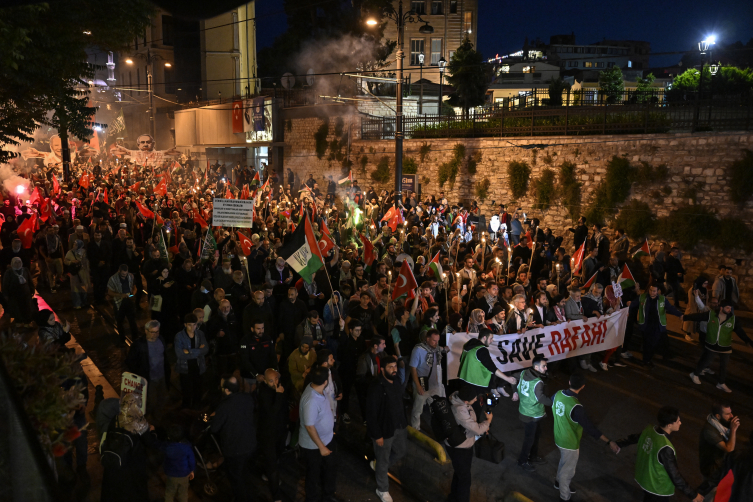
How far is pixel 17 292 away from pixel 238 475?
6.17 metres

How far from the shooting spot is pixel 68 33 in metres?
11.5

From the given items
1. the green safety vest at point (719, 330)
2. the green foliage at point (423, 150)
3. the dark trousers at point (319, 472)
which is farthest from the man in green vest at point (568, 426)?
the green foliage at point (423, 150)

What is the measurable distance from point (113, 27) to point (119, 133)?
139 feet

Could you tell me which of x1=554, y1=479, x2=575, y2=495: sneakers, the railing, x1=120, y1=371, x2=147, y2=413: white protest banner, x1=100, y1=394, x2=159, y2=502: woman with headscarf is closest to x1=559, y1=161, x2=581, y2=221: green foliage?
the railing

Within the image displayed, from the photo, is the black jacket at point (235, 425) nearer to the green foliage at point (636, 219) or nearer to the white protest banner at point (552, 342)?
the white protest banner at point (552, 342)

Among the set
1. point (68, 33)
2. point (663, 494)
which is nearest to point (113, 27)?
point (68, 33)

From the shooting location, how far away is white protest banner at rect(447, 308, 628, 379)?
26.1ft

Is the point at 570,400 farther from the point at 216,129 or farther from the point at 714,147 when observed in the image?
the point at 216,129

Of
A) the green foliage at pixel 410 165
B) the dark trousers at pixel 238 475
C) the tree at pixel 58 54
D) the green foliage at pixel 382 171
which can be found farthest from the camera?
the green foliage at pixel 382 171

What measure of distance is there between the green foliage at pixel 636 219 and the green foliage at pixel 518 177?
151 inches

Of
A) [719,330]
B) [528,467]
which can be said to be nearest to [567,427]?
[528,467]

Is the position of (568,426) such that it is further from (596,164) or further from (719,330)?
(596,164)

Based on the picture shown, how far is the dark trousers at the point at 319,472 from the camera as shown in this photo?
5445mm

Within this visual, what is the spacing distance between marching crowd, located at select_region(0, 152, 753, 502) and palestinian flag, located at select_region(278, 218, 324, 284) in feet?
0.20
